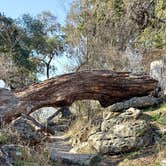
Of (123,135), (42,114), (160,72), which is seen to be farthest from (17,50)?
(123,135)

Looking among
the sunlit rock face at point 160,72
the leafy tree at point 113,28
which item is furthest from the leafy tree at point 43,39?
the sunlit rock face at point 160,72

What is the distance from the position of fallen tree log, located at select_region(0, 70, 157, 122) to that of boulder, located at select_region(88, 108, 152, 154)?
1.77 meters

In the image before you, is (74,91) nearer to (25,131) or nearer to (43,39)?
(25,131)

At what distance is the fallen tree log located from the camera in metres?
9.20

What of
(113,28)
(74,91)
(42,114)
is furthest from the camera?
(42,114)

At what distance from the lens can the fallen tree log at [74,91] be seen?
9.20 metres

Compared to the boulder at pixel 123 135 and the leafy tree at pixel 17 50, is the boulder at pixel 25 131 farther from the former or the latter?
the leafy tree at pixel 17 50

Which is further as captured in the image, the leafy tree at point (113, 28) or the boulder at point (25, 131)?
the leafy tree at point (113, 28)

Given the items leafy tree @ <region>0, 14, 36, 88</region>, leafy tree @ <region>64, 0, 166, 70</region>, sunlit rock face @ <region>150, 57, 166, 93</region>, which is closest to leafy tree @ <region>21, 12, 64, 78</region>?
leafy tree @ <region>0, 14, 36, 88</region>

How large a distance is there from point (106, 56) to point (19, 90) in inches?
264

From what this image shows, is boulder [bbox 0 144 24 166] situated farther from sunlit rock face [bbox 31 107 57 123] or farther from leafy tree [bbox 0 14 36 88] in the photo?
leafy tree [bbox 0 14 36 88]

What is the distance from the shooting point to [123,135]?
796cm

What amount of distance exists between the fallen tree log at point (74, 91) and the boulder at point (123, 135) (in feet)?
5.82

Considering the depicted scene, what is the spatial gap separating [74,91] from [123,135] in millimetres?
2423
